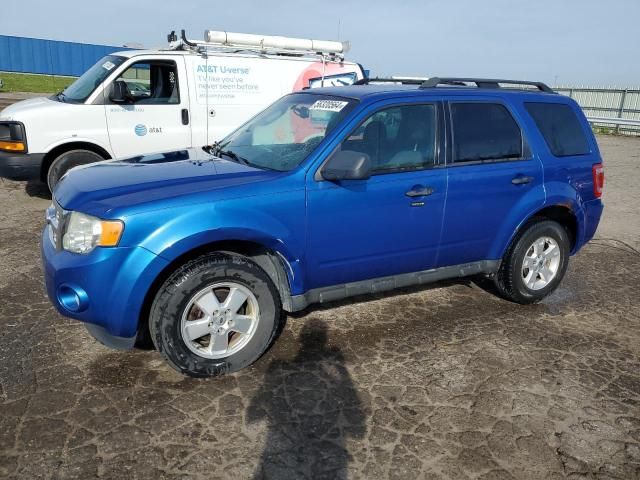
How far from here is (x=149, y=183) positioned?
3242 millimetres

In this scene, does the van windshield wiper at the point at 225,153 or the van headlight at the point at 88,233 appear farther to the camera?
the van windshield wiper at the point at 225,153

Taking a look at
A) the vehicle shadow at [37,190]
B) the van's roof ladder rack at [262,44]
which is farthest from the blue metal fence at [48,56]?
the van's roof ladder rack at [262,44]

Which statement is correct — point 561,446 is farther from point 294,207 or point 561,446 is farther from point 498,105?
point 498,105

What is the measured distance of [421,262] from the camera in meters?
4.04

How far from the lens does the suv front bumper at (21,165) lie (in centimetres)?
677

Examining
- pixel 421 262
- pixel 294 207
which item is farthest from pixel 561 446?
pixel 294 207

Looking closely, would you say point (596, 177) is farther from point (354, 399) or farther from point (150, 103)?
point (150, 103)

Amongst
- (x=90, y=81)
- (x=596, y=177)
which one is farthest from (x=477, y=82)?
(x=90, y=81)

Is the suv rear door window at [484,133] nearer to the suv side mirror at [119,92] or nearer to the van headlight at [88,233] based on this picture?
the van headlight at [88,233]

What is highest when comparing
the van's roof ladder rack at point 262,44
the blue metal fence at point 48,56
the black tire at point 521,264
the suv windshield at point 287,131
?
Answer: the blue metal fence at point 48,56

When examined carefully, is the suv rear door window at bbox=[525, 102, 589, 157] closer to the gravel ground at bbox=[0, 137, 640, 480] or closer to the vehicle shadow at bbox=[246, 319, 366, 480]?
the gravel ground at bbox=[0, 137, 640, 480]

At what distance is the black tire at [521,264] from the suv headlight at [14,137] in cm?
596

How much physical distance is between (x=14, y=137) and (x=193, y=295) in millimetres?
5059

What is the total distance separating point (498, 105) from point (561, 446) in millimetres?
2646
